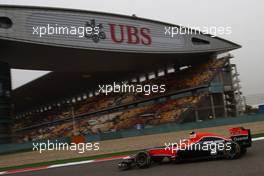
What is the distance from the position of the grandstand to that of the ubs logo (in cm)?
53

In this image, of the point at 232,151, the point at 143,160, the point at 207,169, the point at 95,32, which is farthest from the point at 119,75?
the point at 207,169

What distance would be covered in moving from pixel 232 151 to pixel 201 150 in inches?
37.5

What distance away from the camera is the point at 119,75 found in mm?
60375

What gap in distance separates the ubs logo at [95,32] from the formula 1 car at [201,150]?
89.4 ft

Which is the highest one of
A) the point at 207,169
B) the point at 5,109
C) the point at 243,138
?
the point at 5,109

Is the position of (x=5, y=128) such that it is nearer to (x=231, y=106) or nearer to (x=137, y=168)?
(x=137, y=168)

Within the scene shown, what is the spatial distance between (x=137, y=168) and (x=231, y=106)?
135ft

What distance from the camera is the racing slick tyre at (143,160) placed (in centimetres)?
1155

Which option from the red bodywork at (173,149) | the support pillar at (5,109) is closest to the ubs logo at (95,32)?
the support pillar at (5,109)

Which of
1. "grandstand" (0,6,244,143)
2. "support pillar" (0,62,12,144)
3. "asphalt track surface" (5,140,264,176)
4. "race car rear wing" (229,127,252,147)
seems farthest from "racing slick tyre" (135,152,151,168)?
"support pillar" (0,62,12,144)

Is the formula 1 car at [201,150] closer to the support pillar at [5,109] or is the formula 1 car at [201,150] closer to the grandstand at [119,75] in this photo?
the grandstand at [119,75]

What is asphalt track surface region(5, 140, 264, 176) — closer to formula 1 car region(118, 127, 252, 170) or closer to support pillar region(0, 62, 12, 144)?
formula 1 car region(118, 127, 252, 170)

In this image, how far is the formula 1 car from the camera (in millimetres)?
10883

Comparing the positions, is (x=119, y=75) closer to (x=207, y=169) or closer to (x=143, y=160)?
(x=143, y=160)
